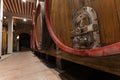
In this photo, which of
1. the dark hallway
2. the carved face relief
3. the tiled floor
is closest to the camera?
the carved face relief

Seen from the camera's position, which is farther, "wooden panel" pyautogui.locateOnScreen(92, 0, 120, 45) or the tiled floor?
the tiled floor

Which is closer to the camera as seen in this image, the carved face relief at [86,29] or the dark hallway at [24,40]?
the carved face relief at [86,29]

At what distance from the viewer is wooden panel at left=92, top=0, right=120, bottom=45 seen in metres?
0.57

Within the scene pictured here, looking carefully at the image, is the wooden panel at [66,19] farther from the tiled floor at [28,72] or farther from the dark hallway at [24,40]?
the dark hallway at [24,40]

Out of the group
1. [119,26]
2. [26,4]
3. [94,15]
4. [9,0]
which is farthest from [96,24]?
[26,4]

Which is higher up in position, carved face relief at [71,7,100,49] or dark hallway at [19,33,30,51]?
dark hallway at [19,33,30,51]

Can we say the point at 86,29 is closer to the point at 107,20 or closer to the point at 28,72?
the point at 107,20

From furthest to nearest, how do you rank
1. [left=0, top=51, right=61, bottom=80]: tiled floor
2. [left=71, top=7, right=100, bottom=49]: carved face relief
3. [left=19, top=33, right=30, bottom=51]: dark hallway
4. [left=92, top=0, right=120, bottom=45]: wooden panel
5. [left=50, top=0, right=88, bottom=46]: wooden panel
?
[left=19, top=33, right=30, bottom=51]: dark hallway → [left=0, top=51, right=61, bottom=80]: tiled floor → [left=50, top=0, right=88, bottom=46]: wooden panel → [left=71, top=7, right=100, bottom=49]: carved face relief → [left=92, top=0, right=120, bottom=45]: wooden panel

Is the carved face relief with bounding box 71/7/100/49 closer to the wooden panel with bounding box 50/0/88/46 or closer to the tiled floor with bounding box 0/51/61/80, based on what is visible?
the wooden panel with bounding box 50/0/88/46

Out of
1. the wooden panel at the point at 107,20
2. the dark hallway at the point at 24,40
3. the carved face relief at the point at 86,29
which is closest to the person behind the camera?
the wooden panel at the point at 107,20

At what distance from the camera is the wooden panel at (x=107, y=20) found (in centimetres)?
57

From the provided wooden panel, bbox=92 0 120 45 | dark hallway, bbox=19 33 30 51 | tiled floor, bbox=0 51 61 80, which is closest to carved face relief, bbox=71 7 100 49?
wooden panel, bbox=92 0 120 45

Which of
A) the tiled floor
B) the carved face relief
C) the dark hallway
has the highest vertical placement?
the dark hallway

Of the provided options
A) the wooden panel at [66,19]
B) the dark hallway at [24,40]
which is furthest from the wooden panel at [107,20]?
the dark hallway at [24,40]
